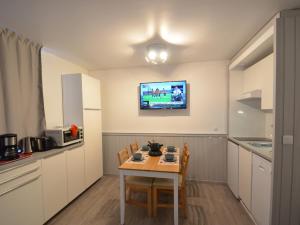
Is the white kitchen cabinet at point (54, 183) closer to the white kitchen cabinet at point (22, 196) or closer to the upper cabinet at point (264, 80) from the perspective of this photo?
the white kitchen cabinet at point (22, 196)

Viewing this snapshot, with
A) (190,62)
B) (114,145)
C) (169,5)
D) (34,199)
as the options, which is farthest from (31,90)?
(190,62)

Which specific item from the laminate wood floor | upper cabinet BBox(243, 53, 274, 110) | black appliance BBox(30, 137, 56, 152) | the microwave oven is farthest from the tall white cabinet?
upper cabinet BBox(243, 53, 274, 110)

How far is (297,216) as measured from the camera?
155cm

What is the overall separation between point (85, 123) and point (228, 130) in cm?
267

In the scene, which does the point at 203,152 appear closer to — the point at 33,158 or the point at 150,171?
the point at 150,171

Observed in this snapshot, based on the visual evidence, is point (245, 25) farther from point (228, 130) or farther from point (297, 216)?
point (297, 216)

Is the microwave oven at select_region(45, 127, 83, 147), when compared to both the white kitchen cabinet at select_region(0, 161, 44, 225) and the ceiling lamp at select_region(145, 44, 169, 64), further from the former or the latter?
the ceiling lamp at select_region(145, 44, 169, 64)

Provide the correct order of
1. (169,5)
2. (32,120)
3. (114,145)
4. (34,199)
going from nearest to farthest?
(169,5) < (34,199) < (32,120) < (114,145)

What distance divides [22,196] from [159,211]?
168 cm

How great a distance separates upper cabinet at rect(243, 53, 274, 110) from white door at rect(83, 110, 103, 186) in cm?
278

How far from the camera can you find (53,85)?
2646mm

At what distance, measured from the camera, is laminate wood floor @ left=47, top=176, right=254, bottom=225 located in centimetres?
201

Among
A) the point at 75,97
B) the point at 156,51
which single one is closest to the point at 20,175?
the point at 75,97

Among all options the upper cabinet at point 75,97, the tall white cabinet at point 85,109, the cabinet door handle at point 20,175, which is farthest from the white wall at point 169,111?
the cabinet door handle at point 20,175
